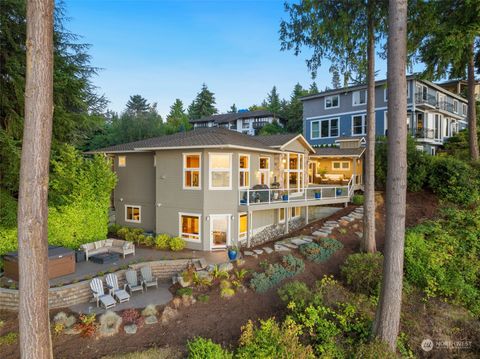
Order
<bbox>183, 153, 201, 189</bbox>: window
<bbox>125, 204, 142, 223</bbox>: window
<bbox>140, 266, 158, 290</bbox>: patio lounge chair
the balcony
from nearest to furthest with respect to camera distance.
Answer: <bbox>140, 266, 158, 290</bbox>: patio lounge chair → <bbox>183, 153, 201, 189</bbox>: window → the balcony → <bbox>125, 204, 142, 223</bbox>: window

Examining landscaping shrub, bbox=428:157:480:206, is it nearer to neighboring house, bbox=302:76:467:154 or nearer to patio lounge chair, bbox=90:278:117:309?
neighboring house, bbox=302:76:467:154

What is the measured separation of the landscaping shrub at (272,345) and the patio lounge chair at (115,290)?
473 cm

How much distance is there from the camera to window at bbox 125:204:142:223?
1538 cm

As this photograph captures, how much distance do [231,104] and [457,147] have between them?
66.8 metres

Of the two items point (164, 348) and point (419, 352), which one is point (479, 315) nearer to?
point (419, 352)

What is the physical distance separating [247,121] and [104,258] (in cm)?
4084

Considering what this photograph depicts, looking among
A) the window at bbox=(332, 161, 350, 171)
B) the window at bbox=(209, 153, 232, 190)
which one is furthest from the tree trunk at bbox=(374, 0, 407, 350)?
the window at bbox=(332, 161, 350, 171)

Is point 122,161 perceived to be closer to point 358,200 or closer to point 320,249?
point 320,249

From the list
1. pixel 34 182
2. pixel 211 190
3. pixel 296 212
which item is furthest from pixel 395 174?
pixel 296 212

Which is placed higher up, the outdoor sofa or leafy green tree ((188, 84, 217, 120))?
leafy green tree ((188, 84, 217, 120))

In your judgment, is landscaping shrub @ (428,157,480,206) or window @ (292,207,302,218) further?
window @ (292,207,302,218)

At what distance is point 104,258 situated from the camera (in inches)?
423

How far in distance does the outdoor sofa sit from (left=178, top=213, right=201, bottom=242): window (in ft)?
8.09

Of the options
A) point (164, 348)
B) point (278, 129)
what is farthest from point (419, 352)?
point (278, 129)
